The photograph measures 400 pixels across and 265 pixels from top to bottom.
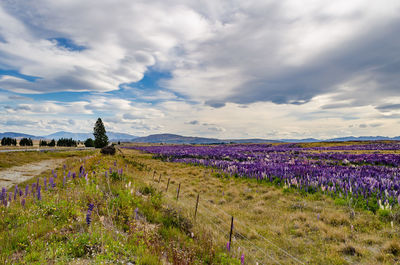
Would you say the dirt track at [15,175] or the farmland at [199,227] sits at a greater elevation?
the farmland at [199,227]

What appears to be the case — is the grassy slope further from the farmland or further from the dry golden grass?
the dry golden grass

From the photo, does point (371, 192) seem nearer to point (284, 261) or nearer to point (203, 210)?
point (284, 261)

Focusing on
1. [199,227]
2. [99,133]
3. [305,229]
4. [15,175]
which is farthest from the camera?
[99,133]

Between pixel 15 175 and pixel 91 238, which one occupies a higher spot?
pixel 91 238

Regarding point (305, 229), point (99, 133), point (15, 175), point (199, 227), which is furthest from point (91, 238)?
point (99, 133)

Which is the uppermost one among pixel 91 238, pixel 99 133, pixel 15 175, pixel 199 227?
pixel 99 133

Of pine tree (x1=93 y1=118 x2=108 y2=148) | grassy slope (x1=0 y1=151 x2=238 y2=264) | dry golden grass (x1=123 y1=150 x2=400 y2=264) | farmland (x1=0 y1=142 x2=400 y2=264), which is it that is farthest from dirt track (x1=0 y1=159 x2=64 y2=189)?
pine tree (x1=93 y1=118 x2=108 y2=148)

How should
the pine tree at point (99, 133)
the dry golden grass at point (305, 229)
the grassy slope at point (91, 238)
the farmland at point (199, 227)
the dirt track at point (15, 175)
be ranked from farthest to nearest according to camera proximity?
1. the pine tree at point (99, 133)
2. the dirt track at point (15, 175)
3. the dry golden grass at point (305, 229)
4. the farmland at point (199, 227)
5. the grassy slope at point (91, 238)

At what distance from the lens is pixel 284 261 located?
492 cm

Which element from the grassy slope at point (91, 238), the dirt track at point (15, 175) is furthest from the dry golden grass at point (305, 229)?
the dirt track at point (15, 175)

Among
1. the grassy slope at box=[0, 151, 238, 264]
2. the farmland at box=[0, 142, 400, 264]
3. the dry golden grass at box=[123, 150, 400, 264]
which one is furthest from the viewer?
the dry golden grass at box=[123, 150, 400, 264]

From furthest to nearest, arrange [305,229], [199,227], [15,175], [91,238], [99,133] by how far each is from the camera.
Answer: [99,133] → [15,175] → [305,229] → [199,227] → [91,238]

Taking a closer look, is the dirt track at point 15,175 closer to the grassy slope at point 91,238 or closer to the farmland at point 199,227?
the farmland at point 199,227

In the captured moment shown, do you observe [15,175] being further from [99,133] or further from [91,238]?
[99,133]
